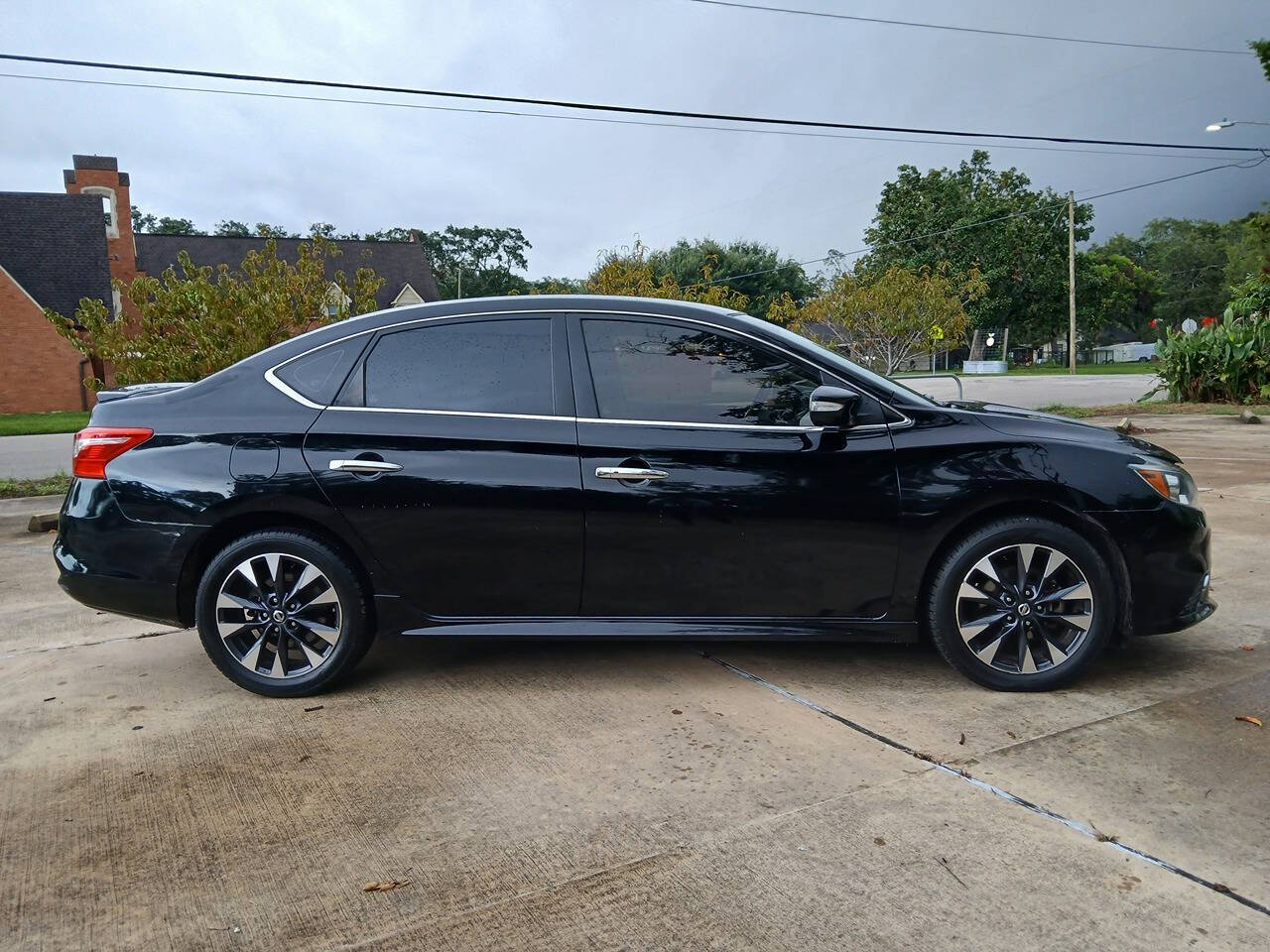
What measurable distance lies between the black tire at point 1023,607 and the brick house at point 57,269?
25.4 m

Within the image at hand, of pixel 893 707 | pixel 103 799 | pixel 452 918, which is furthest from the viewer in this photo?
pixel 893 707

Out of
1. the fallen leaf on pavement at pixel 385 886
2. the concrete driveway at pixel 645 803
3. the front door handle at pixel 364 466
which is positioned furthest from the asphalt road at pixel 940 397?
the fallen leaf on pavement at pixel 385 886

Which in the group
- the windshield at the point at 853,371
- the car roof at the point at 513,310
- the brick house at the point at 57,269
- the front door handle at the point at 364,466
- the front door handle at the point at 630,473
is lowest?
the front door handle at the point at 630,473

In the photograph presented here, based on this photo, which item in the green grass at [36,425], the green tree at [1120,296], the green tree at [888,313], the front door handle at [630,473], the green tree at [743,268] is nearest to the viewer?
the front door handle at [630,473]

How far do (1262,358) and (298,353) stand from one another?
65.1ft

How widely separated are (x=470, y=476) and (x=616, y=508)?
0.62 metres

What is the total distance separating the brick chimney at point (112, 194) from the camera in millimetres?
36031

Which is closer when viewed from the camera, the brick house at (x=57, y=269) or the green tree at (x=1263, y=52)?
the green tree at (x=1263, y=52)

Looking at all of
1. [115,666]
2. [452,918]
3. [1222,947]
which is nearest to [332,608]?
[115,666]

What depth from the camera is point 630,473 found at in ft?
12.3

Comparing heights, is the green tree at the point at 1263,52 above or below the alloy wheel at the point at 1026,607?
above

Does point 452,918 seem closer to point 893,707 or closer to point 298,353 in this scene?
point 893,707

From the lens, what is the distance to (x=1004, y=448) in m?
3.80

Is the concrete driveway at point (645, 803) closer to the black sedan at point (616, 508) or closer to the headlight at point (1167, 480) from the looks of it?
the black sedan at point (616, 508)
